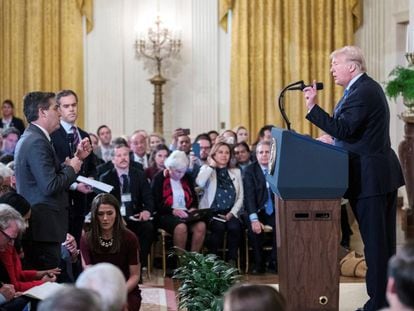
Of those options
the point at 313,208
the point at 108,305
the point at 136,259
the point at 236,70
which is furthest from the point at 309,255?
the point at 236,70

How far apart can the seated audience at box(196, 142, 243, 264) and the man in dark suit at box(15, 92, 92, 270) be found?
2711 millimetres

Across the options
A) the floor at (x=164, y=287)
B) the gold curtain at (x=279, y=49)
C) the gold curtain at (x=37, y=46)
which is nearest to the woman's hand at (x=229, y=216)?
the floor at (x=164, y=287)

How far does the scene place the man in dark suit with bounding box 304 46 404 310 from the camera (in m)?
4.58

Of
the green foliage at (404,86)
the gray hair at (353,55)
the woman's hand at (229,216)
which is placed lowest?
the woman's hand at (229,216)

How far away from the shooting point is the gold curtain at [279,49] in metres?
12.6

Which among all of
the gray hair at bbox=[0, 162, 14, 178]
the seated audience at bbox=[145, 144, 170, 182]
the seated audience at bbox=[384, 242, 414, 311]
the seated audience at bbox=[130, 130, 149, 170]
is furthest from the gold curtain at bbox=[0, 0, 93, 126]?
the seated audience at bbox=[384, 242, 414, 311]

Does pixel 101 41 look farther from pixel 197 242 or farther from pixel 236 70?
pixel 197 242

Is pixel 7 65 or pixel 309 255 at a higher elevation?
pixel 7 65

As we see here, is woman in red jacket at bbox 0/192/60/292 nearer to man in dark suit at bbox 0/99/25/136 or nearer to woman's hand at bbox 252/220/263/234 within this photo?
woman's hand at bbox 252/220/263/234

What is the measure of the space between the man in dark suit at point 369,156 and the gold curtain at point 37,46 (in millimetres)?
8126

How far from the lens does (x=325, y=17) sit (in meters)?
12.8

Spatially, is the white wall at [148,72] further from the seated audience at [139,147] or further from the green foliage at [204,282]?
the green foliage at [204,282]

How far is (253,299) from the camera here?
7.78 feet

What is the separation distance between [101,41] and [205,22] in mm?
1568
